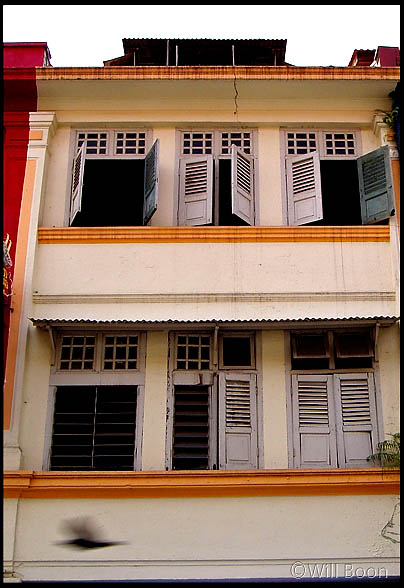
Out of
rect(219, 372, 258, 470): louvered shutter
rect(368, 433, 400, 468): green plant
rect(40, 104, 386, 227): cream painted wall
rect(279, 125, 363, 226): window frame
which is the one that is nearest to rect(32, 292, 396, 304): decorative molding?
rect(219, 372, 258, 470): louvered shutter

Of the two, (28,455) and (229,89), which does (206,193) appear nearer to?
(229,89)

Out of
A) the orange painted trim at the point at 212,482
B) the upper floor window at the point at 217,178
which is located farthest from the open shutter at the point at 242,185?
the orange painted trim at the point at 212,482

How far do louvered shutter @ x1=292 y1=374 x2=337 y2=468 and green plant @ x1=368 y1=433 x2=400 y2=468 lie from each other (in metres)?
0.49

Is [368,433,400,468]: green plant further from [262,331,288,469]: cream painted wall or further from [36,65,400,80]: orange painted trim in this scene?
[36,65,400,80]: orange painted trim

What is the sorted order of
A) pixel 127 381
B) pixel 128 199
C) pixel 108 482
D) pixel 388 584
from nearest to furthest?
pixel 388 584 → pixel 108 482 → pixel 127 381 → pixel 128 199

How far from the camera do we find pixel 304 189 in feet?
36.4

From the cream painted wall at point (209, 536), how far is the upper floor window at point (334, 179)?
3789 millimetres

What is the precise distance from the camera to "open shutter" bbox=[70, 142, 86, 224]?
1081 centimetres

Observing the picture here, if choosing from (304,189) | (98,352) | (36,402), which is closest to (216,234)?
(304,189)

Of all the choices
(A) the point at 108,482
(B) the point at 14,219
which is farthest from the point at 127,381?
(B) the point at 14,219

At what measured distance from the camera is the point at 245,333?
10281 mm

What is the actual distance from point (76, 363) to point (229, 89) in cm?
427

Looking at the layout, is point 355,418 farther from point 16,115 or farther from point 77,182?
Answer: point 16,115

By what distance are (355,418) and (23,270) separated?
444 cm
